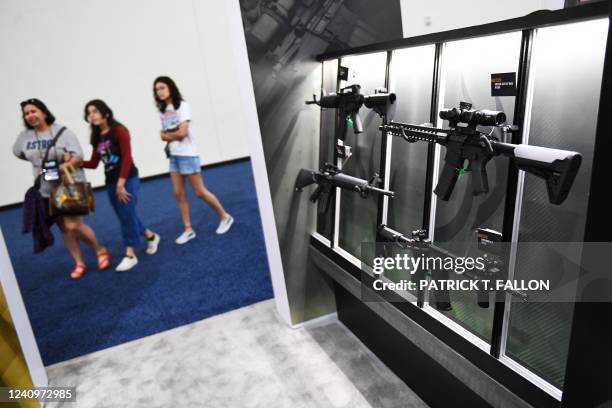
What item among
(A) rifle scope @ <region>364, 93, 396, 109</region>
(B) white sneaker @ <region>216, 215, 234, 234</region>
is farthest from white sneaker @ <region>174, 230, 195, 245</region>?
(A) rifle scope @ <region>364, 93, 396, 109</region>

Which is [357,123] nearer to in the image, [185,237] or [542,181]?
[542,181]

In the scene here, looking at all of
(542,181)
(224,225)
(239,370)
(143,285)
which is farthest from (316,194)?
(224,225)

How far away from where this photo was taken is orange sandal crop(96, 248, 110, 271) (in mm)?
4688

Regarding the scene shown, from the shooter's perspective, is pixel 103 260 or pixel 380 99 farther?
pixel 103 260

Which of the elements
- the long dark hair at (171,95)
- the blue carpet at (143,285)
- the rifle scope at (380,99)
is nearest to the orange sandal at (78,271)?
the blue carpet at (143,285)

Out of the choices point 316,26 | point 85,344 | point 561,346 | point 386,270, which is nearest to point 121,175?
point 85,344

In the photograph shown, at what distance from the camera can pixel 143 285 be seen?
4.25 m

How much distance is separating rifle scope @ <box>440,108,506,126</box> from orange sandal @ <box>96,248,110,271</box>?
411 centimetres

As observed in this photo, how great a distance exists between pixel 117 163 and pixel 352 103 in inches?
114

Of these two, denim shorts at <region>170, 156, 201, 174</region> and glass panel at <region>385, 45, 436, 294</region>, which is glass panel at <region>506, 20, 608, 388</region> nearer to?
glass panel at <region>385, 45, 436, 294</region>

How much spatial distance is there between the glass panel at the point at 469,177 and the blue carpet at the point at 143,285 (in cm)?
213

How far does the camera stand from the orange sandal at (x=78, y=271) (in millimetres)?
4566

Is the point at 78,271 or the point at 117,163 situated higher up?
the point at 117,163

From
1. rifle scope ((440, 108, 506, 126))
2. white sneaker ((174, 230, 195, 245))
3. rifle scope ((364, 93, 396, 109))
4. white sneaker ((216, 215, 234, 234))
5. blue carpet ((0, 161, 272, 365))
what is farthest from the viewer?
white sneaker ((216, 215, 234, 234))
